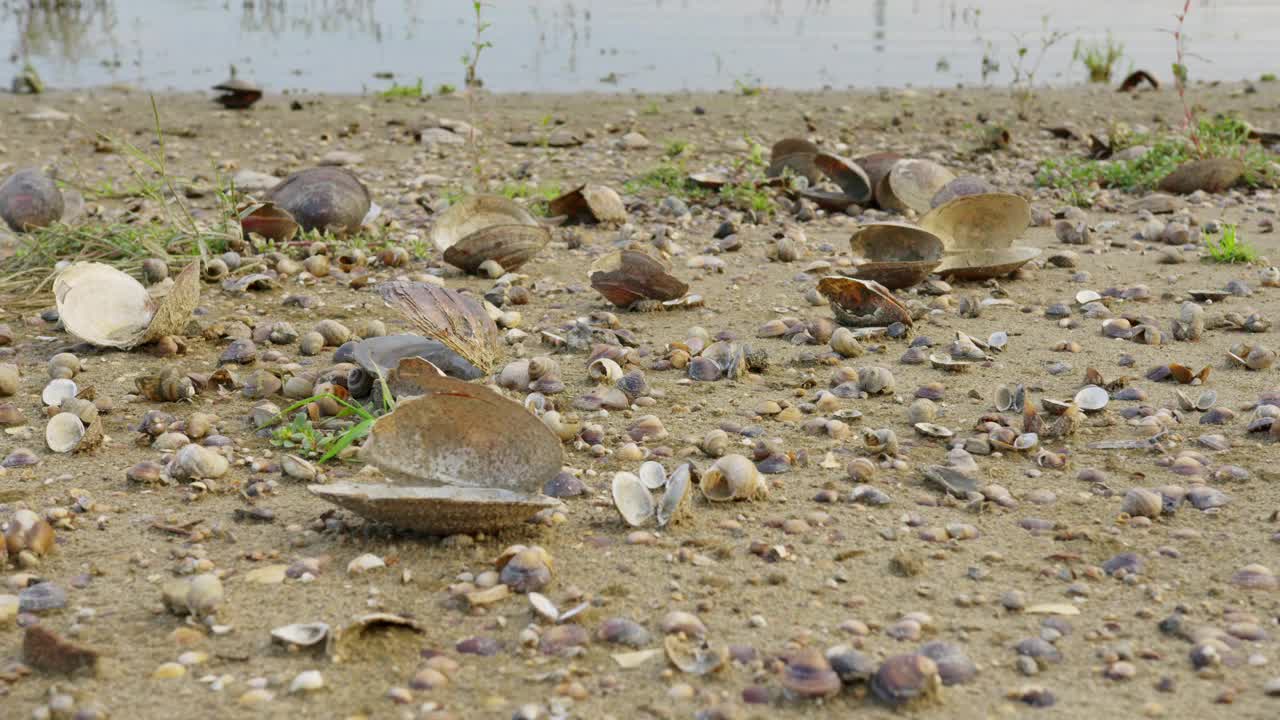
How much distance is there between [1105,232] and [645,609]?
4.54m

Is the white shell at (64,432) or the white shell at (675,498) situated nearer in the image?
the white shell at (675,498)

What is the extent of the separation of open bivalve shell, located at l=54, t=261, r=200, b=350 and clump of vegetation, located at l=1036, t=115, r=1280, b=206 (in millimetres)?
4821

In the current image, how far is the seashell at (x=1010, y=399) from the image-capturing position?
3.92 meters

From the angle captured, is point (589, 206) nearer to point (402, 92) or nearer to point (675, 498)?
point (675, 498)

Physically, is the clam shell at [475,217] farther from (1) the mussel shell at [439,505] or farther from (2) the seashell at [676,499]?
(1) the mussel shell at [439,505]

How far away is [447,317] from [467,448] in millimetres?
1098

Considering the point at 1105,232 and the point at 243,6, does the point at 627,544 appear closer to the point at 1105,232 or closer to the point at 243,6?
the point at 1105,232

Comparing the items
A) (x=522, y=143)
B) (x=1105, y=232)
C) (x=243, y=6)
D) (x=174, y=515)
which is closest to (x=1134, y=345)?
(x=1105, y=232)

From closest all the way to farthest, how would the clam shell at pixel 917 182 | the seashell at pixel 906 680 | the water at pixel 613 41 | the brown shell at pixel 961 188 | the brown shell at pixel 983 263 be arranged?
the seashell at pixel 906 680 < the brown shell at pixel 983 263 < the brown shell at pixel 961 188 < the clam shell at pixel 917 182 < the water at pixel 613 41

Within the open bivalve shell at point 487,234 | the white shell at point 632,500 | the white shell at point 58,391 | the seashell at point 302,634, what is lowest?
the seashell at point 302,634

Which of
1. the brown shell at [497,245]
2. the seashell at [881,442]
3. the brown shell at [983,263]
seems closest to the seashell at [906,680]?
the seashell at [881,442]

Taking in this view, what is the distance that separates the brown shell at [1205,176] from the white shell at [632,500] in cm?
516

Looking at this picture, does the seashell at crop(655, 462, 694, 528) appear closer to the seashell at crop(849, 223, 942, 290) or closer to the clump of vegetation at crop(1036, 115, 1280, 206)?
the seashell at crop(849, 223, 942, 290)

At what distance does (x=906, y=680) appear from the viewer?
2.34 m
